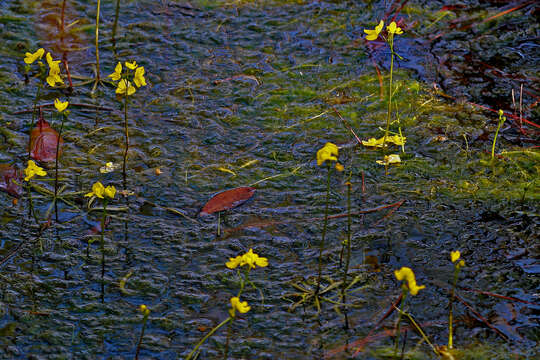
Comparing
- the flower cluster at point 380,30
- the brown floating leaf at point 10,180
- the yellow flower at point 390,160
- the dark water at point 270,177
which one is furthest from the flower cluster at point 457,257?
the brown floating leaf at point 10,180

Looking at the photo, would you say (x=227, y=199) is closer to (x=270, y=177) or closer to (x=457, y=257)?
(x=270, y=177)

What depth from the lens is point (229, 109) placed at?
2832 millimetres

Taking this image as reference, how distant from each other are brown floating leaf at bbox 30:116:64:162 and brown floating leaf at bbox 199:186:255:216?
0.67 m

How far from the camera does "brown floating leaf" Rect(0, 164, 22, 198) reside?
2342mm

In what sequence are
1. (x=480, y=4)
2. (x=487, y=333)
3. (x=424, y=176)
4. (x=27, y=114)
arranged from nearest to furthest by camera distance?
1. (x=487, y=333)
2. (x=424, y=176)
3. (x=27, y=114)
4. (x=480, y=4)

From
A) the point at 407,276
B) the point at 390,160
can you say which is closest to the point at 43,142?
the point at 390,160

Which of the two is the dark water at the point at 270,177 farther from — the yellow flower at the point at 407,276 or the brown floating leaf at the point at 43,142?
the yellow flower at the point at 407,276

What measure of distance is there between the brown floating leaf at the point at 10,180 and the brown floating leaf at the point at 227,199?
2.24 feet

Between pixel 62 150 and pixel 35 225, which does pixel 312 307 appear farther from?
pixel 62 150

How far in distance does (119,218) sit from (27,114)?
2.65 ft

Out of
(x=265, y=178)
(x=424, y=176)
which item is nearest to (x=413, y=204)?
(x=424, y=176)

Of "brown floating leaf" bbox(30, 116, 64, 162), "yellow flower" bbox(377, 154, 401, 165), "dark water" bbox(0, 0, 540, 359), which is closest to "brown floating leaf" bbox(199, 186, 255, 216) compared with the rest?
"dark water" bbox(0, 0, 540, 359)

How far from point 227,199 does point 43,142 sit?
799 millimetres

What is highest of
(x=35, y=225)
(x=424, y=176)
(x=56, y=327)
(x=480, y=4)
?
(x=480, y=4)
